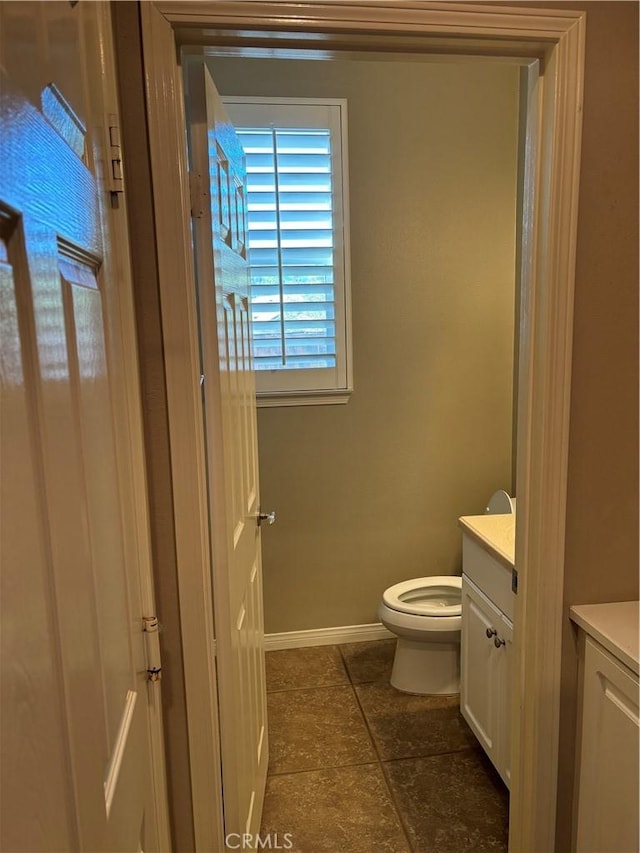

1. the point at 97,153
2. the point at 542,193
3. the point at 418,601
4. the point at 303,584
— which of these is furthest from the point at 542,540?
the point at 303,584

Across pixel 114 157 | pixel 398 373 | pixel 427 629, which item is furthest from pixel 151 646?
pixel 398 373

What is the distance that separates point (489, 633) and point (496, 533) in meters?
0.32

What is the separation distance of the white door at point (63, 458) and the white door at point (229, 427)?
24cm

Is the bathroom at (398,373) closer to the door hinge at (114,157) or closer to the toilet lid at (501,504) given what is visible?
the toilet lid at (501,504)

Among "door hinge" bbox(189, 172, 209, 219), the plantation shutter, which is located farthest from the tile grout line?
"door hinge" bbox(189, 172, 209, 219)

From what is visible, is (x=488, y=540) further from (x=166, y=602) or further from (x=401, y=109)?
(x=401, y=109)

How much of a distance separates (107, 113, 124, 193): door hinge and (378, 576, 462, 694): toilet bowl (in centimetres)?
195

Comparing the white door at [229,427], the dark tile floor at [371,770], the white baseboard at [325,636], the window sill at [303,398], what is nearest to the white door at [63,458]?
the white door at [229,427]

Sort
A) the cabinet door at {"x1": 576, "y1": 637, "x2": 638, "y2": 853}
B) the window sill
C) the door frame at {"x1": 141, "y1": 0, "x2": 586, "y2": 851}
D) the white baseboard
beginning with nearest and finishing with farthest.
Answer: the door frame at {"x1": 141, "y1": 0, "x2": 586, "y2": 851}
the cabinet door at {"x1": 576, "y1": 637, "x2": 638, "y2": 853}
the window sill
the white baseboard

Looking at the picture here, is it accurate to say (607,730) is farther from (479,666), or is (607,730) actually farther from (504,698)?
(479,666)

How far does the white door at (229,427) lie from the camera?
3.92 ft

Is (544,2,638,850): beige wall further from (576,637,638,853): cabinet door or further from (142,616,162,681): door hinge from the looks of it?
(142,616,162,681): door hinge

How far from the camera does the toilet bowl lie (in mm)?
2340

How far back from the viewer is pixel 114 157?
3.19 feet
